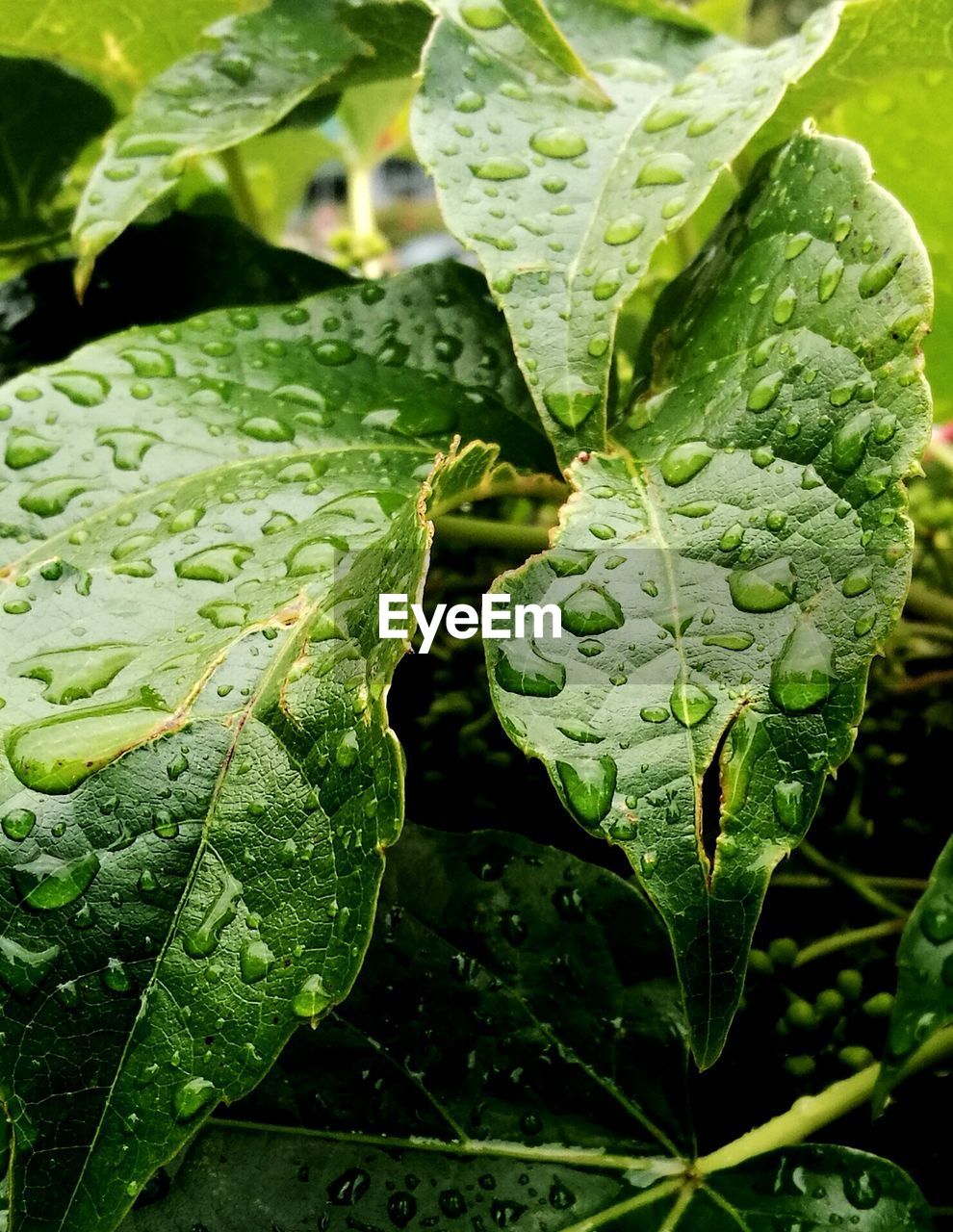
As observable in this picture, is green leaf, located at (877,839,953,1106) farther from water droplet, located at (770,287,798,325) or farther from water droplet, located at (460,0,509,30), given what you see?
water droplet, located at (460,0,509,30)

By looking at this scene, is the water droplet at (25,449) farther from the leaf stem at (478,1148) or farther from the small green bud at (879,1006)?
the small green bud at (879,1006)

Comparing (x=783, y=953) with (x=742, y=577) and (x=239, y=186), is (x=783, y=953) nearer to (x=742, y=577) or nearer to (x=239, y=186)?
(x=742, y=577)

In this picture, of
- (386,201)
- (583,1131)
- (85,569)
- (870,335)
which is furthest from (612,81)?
(386,201)

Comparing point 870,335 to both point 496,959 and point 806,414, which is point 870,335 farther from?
point 496,959

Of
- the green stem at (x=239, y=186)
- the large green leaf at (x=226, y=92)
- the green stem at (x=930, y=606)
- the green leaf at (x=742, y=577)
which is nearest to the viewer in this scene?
the green leaf at (x=742, y=577)

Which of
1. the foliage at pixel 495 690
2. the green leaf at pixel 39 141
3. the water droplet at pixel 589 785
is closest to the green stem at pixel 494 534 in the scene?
the foliage at pixel 495 690

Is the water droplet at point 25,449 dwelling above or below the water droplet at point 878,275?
below
